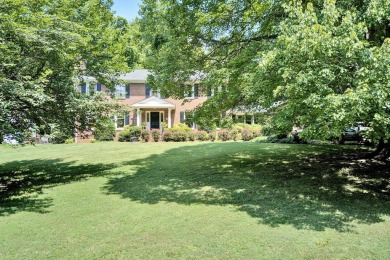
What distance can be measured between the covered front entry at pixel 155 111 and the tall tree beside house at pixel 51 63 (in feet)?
51.6

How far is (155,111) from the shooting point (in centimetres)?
3062

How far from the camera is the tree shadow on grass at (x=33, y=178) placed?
8109mm

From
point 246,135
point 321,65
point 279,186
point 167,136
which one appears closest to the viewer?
point 321,65

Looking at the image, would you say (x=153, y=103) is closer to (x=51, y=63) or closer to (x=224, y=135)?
(x=224, y=135)

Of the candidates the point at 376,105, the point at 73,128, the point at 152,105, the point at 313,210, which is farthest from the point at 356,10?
the point at 152,105

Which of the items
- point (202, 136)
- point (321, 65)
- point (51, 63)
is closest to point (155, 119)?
Answer: point (202, 136)

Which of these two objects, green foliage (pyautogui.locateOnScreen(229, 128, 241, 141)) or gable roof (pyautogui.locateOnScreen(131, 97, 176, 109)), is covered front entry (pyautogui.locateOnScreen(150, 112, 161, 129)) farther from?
green foliage (pyautogui.locateOnScreen(229, 128, 241, 141))

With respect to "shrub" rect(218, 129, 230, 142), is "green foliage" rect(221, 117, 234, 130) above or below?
above

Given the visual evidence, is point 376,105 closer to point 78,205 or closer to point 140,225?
point 140,225

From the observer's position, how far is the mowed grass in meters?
5.13

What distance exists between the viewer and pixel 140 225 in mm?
6277

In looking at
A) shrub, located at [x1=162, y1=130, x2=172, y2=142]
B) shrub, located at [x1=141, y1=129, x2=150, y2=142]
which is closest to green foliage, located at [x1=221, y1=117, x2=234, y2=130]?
shrub, located at [x1=162, y1=130, x2=172, y2=142]

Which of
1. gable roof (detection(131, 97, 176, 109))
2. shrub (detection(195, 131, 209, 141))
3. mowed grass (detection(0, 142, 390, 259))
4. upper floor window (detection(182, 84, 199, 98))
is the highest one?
gable roof (detection(131, 97, 176, 109))

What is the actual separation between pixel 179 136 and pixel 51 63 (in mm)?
15394
